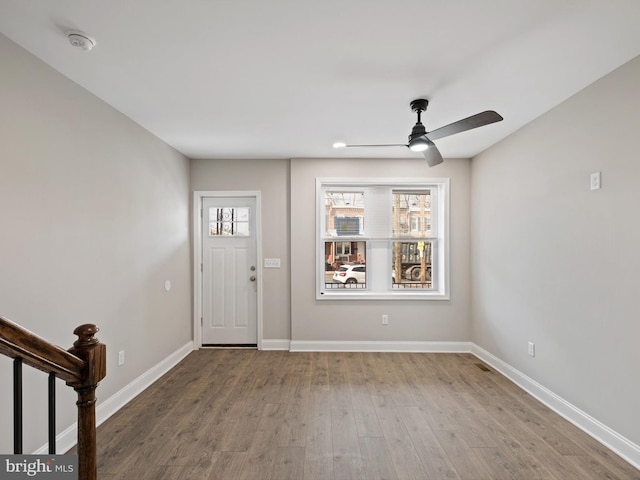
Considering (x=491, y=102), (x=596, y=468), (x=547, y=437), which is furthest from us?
(x=491, y=102)

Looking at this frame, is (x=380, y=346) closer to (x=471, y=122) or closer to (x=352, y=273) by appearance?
(x=352, y=273)

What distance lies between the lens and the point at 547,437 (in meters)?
2.37

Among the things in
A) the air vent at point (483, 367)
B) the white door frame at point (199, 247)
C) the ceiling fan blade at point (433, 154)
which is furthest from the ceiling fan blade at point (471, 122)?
the air vent at point (483, 367)

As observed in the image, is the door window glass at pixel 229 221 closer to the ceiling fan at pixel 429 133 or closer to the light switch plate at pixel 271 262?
the light switch plate at pixel 271 262

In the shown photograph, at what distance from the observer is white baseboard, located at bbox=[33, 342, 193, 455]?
87.4 inches

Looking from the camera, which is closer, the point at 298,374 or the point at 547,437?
the point at 547,437

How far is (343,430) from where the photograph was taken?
2.47 meters

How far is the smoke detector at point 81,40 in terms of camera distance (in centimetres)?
178

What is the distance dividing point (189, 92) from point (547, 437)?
370 centimetres

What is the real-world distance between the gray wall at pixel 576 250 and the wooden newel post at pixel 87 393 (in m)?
2.96

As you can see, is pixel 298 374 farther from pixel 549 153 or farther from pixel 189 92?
pixel 549 153

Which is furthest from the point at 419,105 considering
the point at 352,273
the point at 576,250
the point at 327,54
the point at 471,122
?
the point at 352,273

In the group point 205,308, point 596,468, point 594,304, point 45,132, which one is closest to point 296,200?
point 205,308

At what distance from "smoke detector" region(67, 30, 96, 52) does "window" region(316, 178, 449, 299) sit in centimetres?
294
